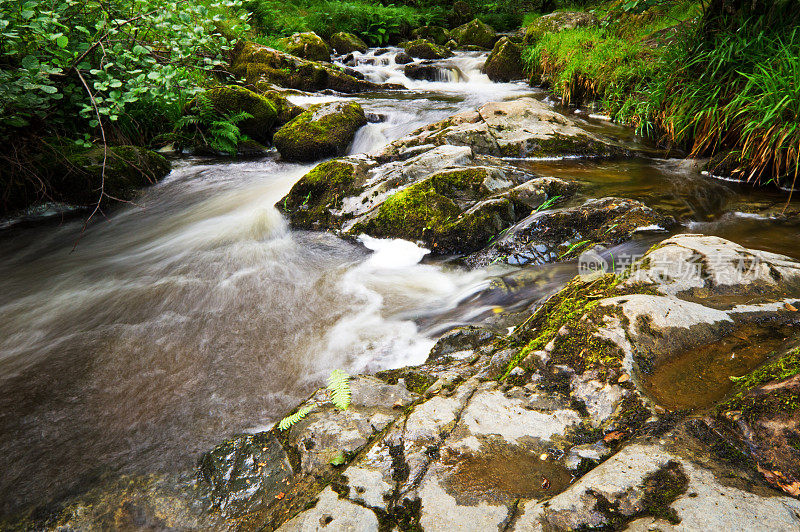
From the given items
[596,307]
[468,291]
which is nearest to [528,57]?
[468,291]

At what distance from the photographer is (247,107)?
29.9ft

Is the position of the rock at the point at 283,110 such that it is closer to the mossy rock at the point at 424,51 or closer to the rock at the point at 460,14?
the mossy rock at the point at 424,51

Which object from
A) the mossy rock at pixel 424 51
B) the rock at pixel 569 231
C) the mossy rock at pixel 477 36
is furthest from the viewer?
the mossy rock at pixel 477 36

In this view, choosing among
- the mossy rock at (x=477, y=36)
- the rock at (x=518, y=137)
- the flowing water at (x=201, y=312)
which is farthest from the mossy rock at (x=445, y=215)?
the mossy rock at (x=477, y=36)

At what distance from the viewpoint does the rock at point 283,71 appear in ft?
41.2

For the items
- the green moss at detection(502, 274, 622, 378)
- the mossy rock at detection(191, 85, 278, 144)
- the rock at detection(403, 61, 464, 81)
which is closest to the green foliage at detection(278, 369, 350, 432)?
the green moss at detection(502, 274, 622, 378)

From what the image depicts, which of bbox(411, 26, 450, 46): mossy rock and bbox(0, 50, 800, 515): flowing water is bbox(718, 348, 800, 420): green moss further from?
bbox(411, 26, 450, 46): mossy rock

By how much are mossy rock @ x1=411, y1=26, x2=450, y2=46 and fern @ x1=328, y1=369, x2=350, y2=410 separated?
22453mm

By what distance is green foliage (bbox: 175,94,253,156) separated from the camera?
8.53 meters

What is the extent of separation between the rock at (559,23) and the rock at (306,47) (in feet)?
26.3

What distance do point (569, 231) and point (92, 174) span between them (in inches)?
275

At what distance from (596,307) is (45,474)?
11.0ft

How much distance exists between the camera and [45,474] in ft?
7.78

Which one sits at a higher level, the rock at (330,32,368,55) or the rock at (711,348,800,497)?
→ the rock at (330,32,368,55)
